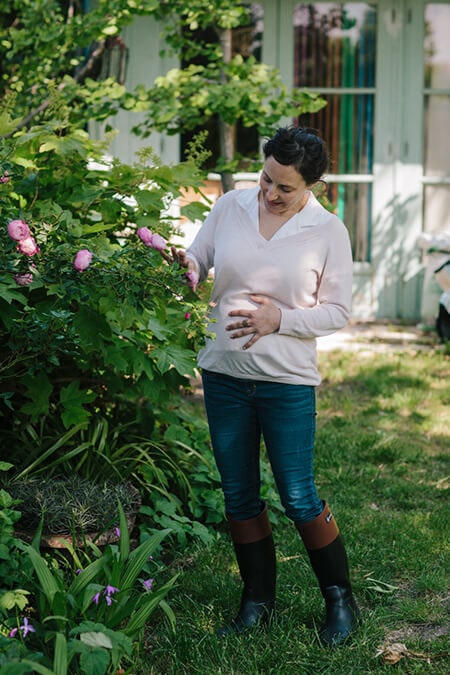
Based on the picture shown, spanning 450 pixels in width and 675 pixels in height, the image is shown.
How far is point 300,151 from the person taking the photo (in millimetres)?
2711

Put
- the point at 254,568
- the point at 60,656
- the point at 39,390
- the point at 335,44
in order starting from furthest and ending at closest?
the point at 335,44 < the point at 39,390 < the point at 254,568 < the point at 60,656

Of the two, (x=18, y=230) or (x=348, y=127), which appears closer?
(x=18, y=230)

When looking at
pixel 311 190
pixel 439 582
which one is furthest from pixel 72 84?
pixel 439 582

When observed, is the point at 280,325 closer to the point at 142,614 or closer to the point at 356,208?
the point at 142,614

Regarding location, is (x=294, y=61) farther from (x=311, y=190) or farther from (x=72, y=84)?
(x=311, y=190)

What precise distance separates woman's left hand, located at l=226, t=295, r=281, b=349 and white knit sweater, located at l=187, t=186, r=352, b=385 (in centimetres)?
3

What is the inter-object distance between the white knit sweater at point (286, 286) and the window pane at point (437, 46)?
6308 millimetres

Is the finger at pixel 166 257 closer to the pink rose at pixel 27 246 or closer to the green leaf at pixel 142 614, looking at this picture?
the pink rose at pixel 27 246

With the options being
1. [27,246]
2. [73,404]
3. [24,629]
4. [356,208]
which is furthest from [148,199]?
[356,208]

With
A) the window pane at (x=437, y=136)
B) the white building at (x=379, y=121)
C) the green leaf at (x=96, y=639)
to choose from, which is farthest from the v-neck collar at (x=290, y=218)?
the window pane at (x=437, y=136)

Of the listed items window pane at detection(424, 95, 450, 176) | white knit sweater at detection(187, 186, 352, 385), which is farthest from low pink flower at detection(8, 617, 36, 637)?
window pane at detection(424, 95, 450, 176)

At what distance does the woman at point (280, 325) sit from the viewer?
2758 millimetres

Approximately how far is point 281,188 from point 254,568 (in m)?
1.23

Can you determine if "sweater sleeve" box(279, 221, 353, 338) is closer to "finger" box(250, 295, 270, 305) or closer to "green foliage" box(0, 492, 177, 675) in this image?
"finger" box(250, 295, 270, 305)
